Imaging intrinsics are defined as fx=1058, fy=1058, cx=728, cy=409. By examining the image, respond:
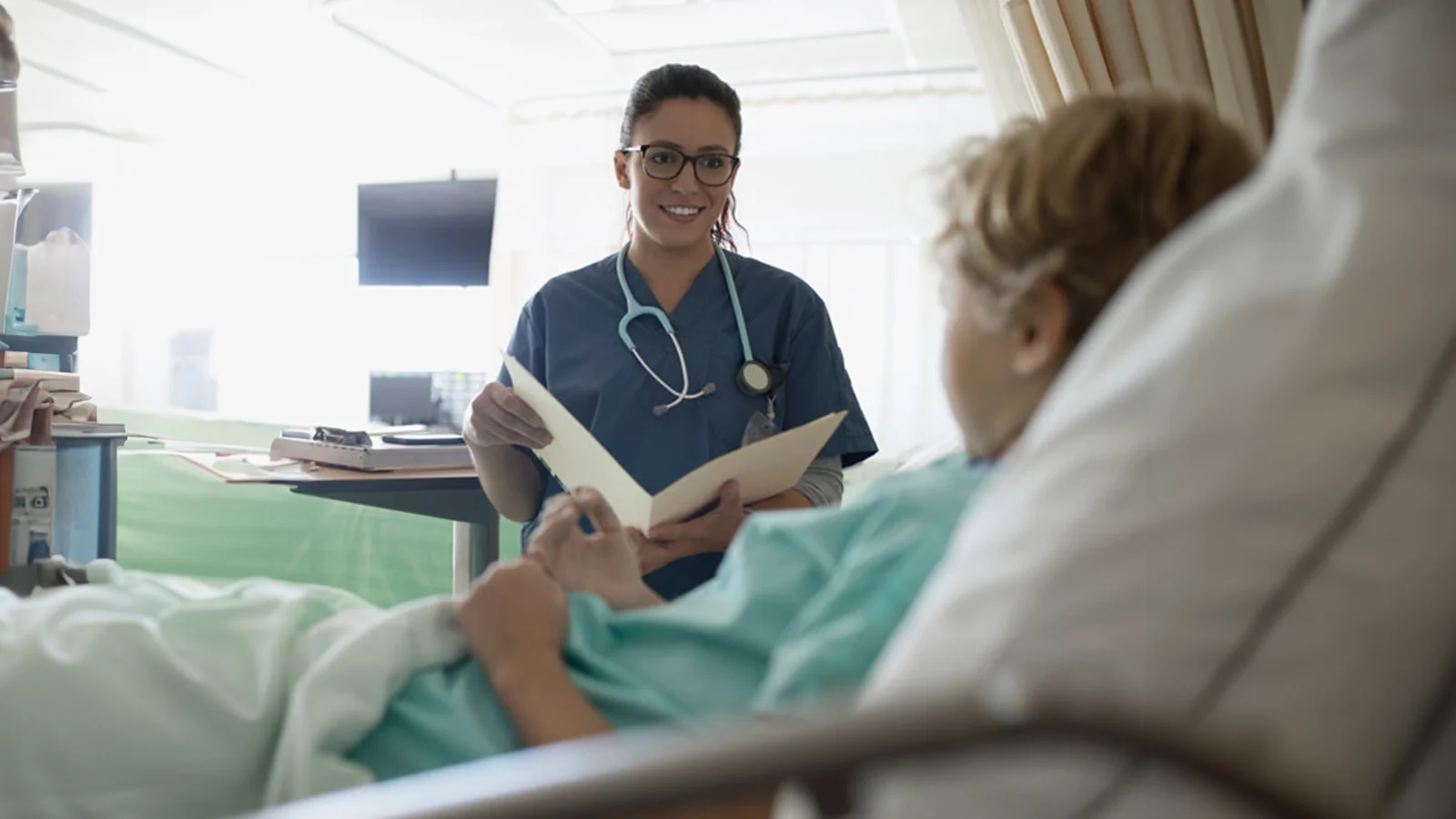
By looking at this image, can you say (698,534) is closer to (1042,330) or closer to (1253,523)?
(1042,330)

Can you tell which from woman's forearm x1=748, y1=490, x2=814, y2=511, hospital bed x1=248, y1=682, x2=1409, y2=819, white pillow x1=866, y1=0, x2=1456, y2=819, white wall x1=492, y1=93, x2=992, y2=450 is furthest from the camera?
white wall x1=492, y1=93, x2=992, y2=450

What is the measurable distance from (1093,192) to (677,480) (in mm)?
751

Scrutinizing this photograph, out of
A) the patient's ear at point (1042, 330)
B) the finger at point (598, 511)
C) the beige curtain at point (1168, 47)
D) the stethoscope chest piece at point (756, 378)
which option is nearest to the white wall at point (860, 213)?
the beige curtain at point (1168, 47)

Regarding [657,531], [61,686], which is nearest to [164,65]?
[657,531]

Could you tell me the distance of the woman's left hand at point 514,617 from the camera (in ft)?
2.62

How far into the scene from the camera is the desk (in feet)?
6.47

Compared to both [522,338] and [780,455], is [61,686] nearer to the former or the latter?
[780,455]

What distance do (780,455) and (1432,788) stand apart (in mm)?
826

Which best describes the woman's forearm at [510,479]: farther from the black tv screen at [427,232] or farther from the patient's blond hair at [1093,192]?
the black tv screen at [427,232]

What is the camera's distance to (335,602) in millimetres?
932

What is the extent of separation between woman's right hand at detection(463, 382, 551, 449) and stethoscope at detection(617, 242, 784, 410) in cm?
20

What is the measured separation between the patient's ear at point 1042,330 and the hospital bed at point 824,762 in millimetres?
361

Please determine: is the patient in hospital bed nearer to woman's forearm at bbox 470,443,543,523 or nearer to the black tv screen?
woman's forearm at bbox 470,443,543,523

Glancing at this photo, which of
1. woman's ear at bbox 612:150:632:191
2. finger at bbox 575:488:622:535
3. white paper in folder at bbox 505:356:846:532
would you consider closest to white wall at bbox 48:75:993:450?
woman's ear at bbox 612:150:632:191
